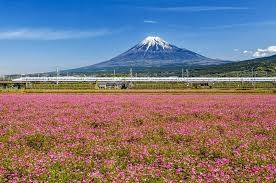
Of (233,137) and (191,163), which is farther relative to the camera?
(233,137)

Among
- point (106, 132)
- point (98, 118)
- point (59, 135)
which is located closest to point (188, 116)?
point (98, 118)

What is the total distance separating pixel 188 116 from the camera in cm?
2295

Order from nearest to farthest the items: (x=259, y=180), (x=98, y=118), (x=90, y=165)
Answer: (x=259, y=180), (x=90, y=165), (x=98, y=118)

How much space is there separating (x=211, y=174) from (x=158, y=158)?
2.21 meters

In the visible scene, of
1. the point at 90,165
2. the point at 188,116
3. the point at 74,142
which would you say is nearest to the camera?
the point at 90,165

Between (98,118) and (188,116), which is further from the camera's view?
(188,116)

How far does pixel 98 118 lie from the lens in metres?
21.5

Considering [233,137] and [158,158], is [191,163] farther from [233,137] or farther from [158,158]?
[233,137]

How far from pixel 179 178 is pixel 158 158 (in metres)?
2.17

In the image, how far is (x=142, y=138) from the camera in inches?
600

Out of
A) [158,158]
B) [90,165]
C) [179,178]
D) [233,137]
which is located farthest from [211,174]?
[233,137]

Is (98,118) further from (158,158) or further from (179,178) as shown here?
(179,178)

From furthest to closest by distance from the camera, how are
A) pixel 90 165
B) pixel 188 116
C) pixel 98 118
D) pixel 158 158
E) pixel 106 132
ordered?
1. pixel 188 116
2. pixel 98 118
3. pixel 106 132
4. pixel 158 158
5. pixel 90 165

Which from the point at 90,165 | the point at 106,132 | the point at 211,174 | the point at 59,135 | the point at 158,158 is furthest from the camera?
the point at 106,132
